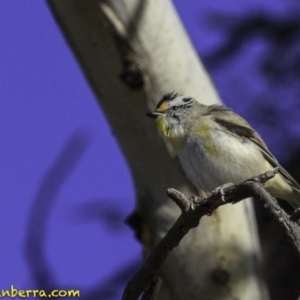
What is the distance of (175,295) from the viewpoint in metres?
3.81

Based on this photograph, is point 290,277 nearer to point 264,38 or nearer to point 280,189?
point 280,189

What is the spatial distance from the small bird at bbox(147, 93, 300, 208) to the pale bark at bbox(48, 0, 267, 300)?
0.32 m

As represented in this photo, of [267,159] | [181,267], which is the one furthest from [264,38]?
[181,267]

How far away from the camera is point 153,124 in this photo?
13.1 feet

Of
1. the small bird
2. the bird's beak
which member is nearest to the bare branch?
the bird's beak

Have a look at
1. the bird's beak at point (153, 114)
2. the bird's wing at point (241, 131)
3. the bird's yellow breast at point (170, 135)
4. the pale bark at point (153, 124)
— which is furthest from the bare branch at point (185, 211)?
the bird's wing at point (241, 131)

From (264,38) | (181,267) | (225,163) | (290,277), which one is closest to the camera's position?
(181,267)

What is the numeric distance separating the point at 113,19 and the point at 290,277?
230 centimetres

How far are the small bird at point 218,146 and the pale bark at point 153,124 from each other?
0.32m

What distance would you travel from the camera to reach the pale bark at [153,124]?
3803mm

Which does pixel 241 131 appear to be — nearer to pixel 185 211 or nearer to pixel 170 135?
pixel 170 135

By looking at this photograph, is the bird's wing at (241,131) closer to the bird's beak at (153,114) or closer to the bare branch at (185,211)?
the bird's beak at (153,114)

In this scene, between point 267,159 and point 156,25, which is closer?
point 156,25

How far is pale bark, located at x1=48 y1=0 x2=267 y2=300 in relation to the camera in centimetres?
380
